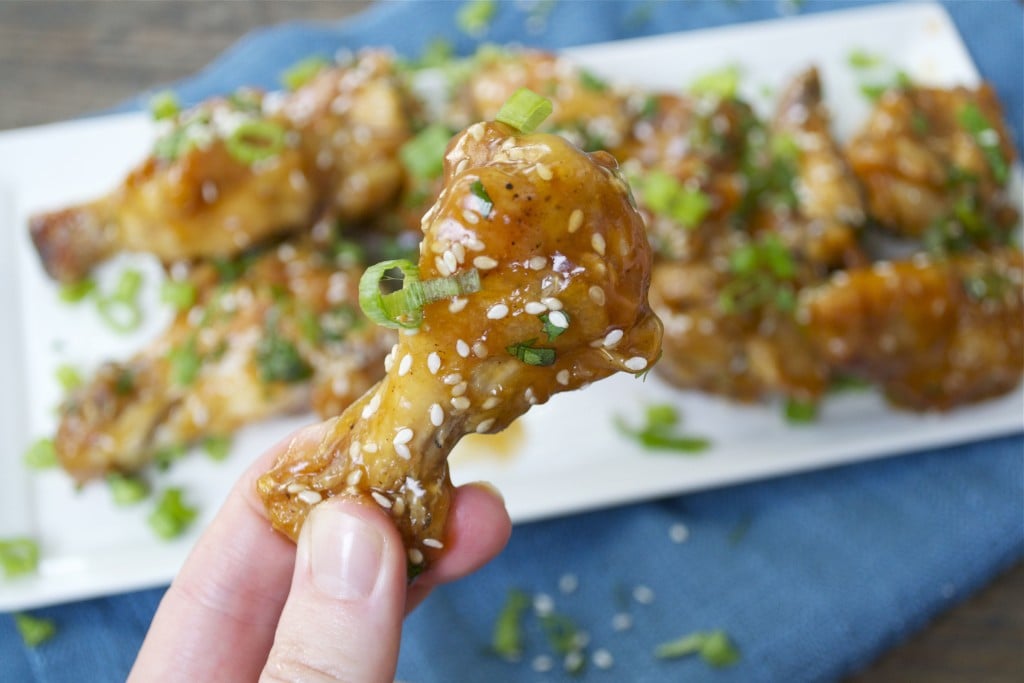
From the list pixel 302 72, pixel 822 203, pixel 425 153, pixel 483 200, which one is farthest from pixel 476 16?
pixel 483 200

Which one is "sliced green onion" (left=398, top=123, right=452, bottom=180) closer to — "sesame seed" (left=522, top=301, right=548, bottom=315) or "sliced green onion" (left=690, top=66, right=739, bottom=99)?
"sliced green onion" (left=690, top=66, right=739, bottom=99)

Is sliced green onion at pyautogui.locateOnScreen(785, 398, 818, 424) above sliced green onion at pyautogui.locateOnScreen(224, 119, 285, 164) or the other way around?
the other way around

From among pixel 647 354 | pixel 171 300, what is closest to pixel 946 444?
pixel 647 354

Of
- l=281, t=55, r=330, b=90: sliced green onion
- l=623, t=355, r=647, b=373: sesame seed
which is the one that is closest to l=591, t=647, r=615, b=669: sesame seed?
l=623, t=355, r=647, b=373: sesame seed

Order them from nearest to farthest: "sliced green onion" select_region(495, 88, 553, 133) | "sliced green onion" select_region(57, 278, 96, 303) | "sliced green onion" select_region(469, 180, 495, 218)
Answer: "sliced green onion" select_region(469, 180, 495, 218)
"sliced green onion" select_region(495, 88, 553, 133)
"sliced green onion" select_region(57, 278, 96, 303)

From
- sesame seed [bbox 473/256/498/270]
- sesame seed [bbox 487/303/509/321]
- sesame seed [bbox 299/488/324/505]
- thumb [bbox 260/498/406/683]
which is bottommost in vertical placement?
thumb [bbox 260/498/406/683]

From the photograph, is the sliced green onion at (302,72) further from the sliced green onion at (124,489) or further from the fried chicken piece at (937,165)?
the fried chicken piece at (937,165)

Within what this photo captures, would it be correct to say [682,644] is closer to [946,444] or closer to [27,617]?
[946,444]
